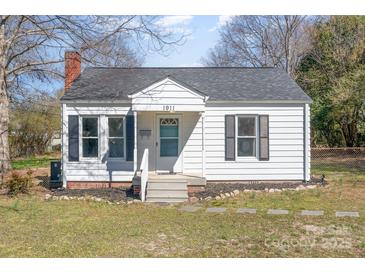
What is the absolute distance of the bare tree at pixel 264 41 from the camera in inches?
1291

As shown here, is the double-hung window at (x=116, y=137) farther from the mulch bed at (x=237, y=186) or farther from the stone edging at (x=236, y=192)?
the stone edging at (x=236, y=192)

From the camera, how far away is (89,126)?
41.9 feet

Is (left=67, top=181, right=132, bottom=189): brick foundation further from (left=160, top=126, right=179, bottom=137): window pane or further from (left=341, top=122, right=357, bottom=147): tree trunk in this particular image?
(left=341, top=122, right=357, bottom=147): tree trunk

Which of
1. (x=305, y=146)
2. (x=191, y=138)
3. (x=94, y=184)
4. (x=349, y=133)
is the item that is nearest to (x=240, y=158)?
(x=191, y=138)

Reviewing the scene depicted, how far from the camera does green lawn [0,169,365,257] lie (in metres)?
5.95

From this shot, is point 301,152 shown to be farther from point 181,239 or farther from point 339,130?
point 339,130

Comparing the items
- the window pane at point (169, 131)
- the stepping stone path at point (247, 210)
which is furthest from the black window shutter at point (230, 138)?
the stepping stone path at point (247, 210)

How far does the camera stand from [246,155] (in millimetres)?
12992

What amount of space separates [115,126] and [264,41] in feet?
86.1

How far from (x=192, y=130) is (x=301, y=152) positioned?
12.3 feet

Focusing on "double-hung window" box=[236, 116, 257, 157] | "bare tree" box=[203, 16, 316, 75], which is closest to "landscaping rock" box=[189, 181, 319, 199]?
"double-hung window" box=[236, 116, 257, 157]

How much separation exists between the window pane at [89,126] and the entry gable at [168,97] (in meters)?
1.68

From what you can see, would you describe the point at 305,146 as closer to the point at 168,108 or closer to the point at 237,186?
the point at 237,186
